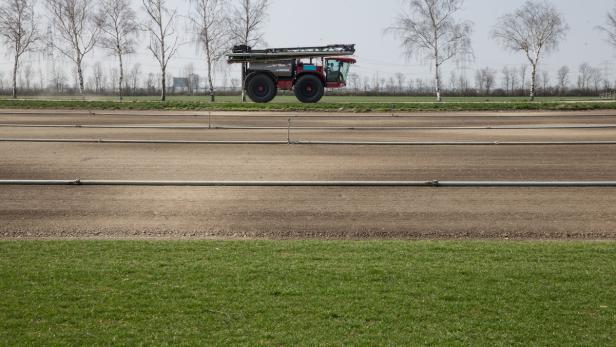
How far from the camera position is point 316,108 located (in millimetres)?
30828

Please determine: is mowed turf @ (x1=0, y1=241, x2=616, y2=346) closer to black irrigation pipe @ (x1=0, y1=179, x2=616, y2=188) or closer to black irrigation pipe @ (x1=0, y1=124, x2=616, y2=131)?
black irrigation pipe @ (x1=0, y1=179, x2=616, y2=188)

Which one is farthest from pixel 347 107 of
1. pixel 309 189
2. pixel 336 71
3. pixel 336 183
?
pixel 309 189

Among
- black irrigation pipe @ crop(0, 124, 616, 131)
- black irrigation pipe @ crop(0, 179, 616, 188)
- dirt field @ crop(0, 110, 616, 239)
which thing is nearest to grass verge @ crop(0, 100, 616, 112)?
dirt field @ crop(0, 110, 616, 239)

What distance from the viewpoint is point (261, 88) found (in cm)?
3231

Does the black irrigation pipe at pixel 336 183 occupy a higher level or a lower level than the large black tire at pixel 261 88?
lower

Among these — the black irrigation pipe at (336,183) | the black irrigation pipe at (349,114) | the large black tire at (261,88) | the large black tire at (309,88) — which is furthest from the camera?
the large black tire at (261,88)

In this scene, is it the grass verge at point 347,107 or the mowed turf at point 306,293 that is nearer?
the mowed turf at point 306,293

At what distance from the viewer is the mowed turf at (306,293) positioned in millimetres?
6094

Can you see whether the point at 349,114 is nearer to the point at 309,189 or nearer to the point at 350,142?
the point at 350,142

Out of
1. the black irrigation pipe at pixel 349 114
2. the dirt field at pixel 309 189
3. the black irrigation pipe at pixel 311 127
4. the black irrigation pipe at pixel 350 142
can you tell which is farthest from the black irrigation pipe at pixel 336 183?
the black irrigation pipe at pixel 349 114

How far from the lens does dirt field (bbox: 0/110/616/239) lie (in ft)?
35.8

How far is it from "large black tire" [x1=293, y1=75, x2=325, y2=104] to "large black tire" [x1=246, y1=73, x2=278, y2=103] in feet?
3.85

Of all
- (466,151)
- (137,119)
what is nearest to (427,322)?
(466,151)

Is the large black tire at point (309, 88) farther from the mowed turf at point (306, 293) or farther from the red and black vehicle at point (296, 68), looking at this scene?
the mowed turf at point (306, 293)
